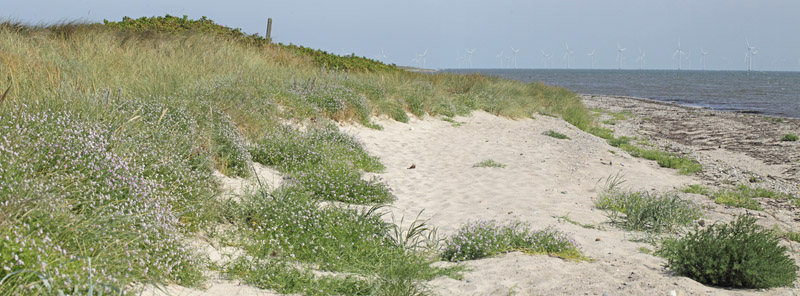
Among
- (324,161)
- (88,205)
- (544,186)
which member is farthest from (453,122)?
(88,205)

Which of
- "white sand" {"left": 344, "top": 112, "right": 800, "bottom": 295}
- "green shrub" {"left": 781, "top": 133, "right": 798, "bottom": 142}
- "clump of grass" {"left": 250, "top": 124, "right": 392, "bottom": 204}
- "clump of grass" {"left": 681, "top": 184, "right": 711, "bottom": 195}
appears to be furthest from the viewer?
"green shrub" {"left": 781, "top": 133, "right": 798, "bottom": 142}

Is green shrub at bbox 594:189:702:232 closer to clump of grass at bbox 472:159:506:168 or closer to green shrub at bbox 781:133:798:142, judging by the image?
clump of grass at bbox 472:159:506:168

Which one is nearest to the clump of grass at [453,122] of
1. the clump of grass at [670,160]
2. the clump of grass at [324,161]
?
the clump of grass at [670,160]

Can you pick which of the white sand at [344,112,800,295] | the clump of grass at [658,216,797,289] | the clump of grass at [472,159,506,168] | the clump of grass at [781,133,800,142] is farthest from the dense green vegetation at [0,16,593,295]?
the clump of grass at [781,133,800,142]

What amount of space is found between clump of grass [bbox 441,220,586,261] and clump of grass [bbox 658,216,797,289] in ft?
2.90

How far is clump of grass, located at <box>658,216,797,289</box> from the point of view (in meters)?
4.64

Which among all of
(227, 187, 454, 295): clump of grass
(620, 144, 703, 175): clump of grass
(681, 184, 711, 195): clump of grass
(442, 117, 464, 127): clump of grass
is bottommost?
(227, 187, 454, 295): clump of grass

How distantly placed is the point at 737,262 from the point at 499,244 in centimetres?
189

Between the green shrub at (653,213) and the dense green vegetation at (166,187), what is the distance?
2542mm

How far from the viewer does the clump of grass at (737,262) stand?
15.2ft

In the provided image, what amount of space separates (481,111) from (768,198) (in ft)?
34.1

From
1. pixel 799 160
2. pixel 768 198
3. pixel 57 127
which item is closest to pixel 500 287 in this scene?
pixel 57 127

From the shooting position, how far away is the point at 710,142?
18.9 m

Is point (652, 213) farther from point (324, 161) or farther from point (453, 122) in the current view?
point (453, 122)
